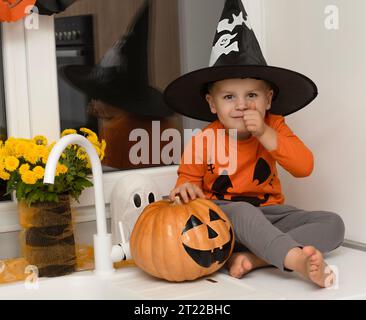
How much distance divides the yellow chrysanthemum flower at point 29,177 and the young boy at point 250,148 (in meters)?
0.30

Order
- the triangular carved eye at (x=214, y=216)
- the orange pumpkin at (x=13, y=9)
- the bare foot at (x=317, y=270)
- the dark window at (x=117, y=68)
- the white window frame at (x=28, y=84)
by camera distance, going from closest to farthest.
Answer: the bare foot at (x=317, y=270)
the triangular carved eye at (x=214, y=216)
the orange pumpkin at (x=13, y=9)
the white window frame at (x=28, y=84)
the dark window at (x=117, y=68)

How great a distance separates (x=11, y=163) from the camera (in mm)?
1365

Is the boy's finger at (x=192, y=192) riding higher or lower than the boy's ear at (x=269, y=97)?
lower

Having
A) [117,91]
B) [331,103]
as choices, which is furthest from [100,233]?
[331,103]

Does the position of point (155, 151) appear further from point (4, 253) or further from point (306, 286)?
point (306, 286)

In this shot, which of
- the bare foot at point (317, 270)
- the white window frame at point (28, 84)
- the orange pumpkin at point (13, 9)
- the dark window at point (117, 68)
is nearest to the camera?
the bare foot at point (317, 270)

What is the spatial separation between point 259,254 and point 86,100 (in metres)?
0.66

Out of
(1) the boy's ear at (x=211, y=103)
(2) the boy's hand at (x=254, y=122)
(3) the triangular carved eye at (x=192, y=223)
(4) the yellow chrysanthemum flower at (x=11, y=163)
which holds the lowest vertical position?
(3) the triangular carved eye at (x=192, y=223)

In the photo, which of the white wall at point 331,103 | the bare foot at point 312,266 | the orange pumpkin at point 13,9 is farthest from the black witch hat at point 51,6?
the bare foot at point 312,266

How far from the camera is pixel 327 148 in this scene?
63.4 inches

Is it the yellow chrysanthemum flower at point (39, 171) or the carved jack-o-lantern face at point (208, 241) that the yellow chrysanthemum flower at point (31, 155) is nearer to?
the yellow chrysanthemum flower at point (39, 171)

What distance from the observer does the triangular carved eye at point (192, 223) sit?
4.22 feet

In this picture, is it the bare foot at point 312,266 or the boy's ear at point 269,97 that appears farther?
the boy's ear at point 269,97

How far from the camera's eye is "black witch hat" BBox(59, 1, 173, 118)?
1726 millimetres
